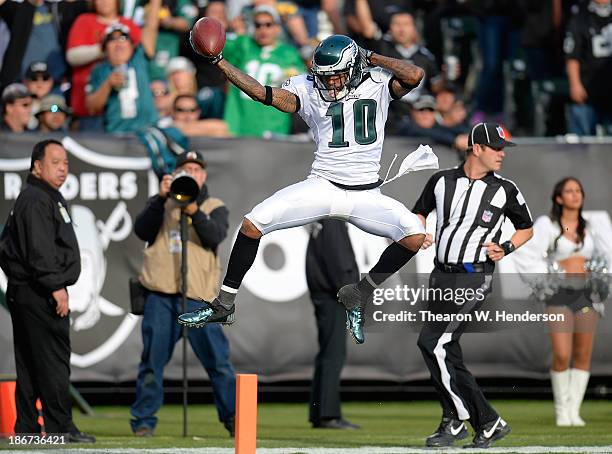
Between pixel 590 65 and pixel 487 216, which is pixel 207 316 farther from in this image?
pixel 590 65

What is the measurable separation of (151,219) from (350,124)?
7.75ft

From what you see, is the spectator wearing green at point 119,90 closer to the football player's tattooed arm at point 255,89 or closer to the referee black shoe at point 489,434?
the football player's tattooed arm at point 255,89

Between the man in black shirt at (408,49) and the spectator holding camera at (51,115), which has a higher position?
the man in black shirt at (408,49)

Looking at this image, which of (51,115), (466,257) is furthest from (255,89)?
(51,115)

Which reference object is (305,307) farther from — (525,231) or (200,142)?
(525,231)

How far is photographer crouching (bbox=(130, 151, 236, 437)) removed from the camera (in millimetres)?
10250

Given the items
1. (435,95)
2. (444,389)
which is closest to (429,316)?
(444,389)

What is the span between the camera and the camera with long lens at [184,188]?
981cm

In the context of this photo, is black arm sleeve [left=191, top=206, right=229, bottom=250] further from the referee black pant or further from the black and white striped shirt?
the referee black pant

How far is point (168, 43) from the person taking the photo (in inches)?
567

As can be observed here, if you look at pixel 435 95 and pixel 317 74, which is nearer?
pixel 317 74

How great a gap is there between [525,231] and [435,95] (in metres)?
4.46

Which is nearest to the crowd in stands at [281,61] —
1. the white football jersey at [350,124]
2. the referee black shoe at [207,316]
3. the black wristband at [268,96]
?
the white football jersey at [350,124]

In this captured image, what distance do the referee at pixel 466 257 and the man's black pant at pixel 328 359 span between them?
171 cm
